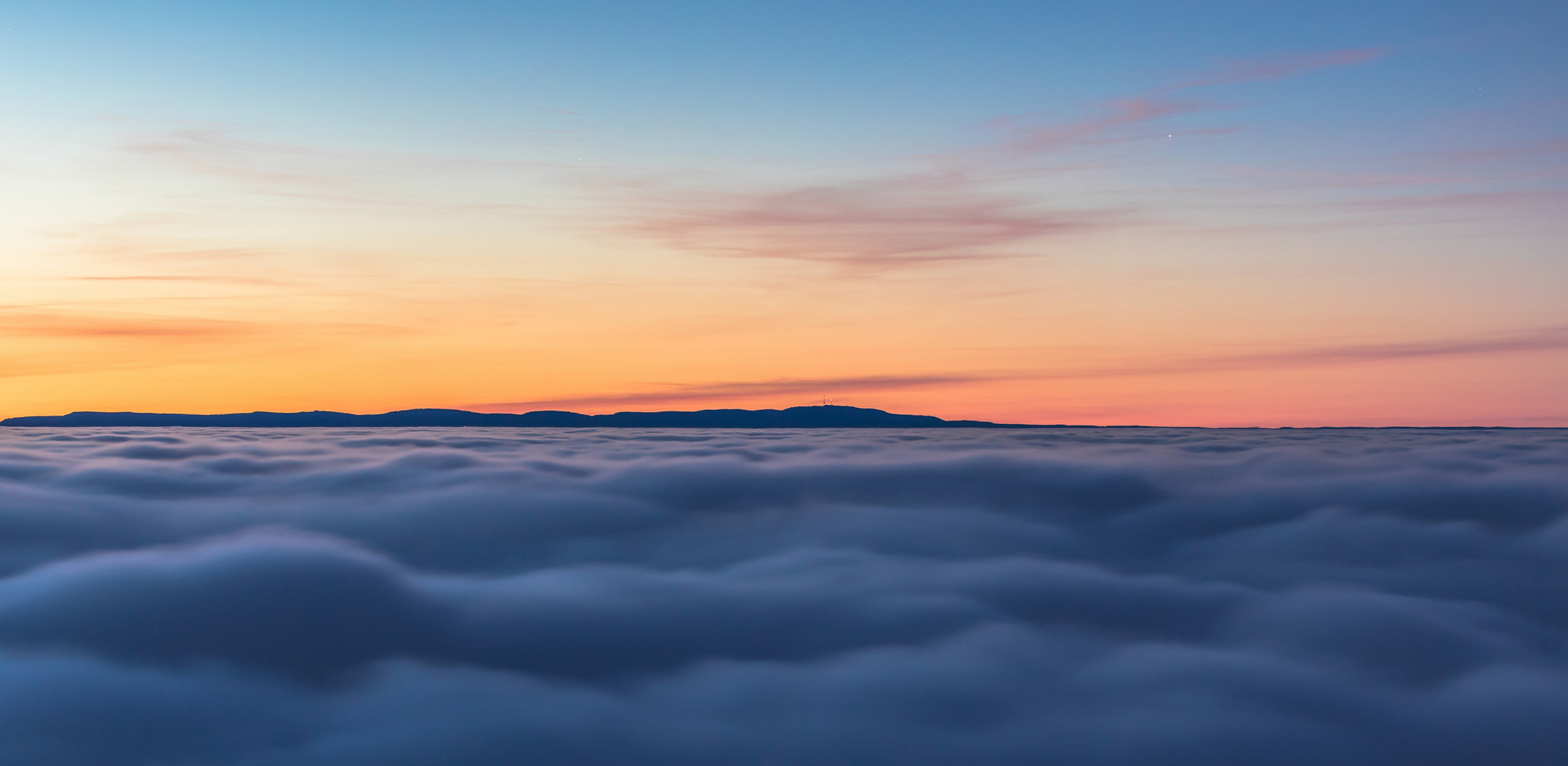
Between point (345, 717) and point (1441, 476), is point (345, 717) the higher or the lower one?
the lower one

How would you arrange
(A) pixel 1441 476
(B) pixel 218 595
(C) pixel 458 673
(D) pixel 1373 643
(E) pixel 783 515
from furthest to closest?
(A) pixel 1441 476 → (E) pixel 783 515 → (B) pixel 218 595 → (D) pixel 1373 643 → (C) pixel 458 673

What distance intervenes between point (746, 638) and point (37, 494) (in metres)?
17.7

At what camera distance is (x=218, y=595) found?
947 cm

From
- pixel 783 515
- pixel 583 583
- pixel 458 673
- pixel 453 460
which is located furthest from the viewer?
pixel 453 460

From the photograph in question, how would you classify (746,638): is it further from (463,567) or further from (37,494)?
(37,494)

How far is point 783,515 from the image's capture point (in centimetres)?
1683

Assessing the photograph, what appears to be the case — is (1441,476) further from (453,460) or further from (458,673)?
(453,460)

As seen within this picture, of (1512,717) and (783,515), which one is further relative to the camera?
(783,515)

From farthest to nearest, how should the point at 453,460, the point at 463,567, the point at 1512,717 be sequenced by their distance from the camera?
the point at 453,460 → the point at 463,567 → the point at 1512,717

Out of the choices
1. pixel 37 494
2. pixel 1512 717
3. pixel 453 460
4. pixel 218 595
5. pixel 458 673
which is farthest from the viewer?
pixel 453 460

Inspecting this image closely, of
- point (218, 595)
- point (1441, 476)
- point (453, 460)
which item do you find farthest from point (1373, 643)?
point (453, 460)

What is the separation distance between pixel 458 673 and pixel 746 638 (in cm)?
272

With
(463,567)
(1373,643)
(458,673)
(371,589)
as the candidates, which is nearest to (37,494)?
(463,567)

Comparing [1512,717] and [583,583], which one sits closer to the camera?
[1512,717]
